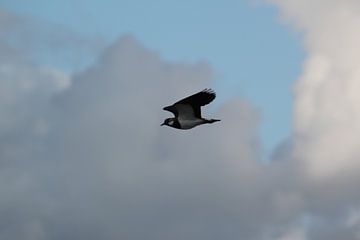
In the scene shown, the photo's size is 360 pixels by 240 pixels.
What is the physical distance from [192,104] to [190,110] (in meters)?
0.83

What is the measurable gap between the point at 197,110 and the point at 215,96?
7.69 ft

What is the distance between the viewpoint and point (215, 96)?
95438 millimetres

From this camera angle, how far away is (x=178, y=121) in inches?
3885

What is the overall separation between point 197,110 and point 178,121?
2.25 meters

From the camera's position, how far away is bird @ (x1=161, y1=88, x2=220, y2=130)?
314 ft

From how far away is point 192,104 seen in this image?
96625 mm

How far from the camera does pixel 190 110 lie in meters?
97.3

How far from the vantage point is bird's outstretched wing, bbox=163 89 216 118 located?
9550 centimetres

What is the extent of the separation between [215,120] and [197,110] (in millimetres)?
A: 2198

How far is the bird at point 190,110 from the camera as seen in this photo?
314ft

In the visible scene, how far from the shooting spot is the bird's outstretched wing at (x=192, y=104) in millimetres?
95500

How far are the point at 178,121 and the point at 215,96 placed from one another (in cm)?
459
